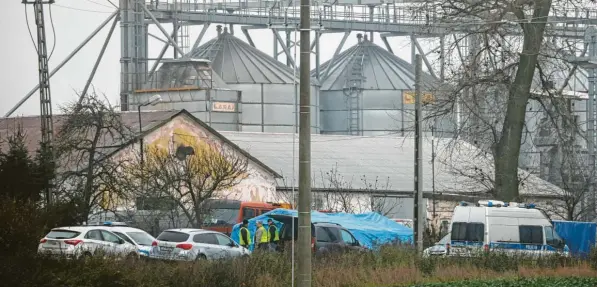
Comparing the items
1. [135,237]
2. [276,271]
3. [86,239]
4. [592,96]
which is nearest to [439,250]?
[276,271]

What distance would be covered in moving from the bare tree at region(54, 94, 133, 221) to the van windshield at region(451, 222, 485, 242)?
522 inches

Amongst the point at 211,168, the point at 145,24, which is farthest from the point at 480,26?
the point at 145,24

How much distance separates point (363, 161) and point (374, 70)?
17215 millimetres

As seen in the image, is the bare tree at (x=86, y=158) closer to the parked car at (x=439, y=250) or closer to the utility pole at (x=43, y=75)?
the utility pole at (x=43, y=75)

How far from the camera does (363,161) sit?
245 ft

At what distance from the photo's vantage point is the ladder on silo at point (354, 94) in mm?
89188

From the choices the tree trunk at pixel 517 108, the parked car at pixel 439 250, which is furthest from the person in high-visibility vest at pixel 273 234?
the tree trunk at pixel 517 108

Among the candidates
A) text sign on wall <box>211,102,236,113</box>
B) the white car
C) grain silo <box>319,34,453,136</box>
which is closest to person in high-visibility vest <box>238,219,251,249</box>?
the white car

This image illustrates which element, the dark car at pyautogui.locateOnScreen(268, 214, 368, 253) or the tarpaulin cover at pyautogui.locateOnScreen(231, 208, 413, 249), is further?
the tarpaulin cover at pyautogui.locateOnScreen(231, 208, 413, 249)

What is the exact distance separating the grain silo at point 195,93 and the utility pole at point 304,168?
5222cm

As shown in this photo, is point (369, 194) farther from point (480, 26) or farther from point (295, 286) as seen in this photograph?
point (295, 286)

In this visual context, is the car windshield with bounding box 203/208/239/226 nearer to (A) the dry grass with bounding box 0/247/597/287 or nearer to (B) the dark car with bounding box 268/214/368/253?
(B) the dark car with bounding box 268/214/368/253

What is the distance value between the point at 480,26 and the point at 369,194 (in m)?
28.7

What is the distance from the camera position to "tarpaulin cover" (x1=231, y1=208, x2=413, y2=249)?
4306 centimetres
